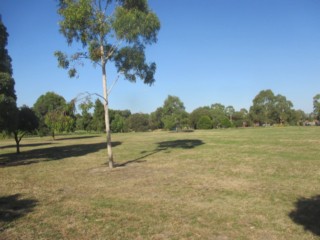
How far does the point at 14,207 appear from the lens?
27.6ft

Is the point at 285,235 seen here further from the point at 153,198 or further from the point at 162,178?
the point at 162,178

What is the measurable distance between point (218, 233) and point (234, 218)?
1004 mm

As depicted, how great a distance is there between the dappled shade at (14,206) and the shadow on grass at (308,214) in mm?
6673

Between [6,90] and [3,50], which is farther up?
[3,50]

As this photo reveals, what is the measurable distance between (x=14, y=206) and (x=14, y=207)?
12cm

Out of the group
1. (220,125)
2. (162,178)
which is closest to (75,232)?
(162,178)

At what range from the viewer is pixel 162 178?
12.1 m

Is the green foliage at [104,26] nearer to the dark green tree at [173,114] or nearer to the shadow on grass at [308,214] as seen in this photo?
the shadow on grass at [308,214]

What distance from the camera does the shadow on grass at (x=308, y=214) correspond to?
6288mm

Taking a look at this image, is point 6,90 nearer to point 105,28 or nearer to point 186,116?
point 105,28

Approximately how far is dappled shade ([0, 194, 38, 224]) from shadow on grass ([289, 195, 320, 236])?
263 inches

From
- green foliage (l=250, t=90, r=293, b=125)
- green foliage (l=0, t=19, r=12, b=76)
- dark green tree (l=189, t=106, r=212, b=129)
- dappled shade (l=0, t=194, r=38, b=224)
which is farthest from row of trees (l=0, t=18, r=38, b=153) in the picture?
green foliage (l=250, t=90, r=293, b=125)

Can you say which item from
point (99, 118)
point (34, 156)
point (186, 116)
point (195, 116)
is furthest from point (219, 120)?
point (34, 156)

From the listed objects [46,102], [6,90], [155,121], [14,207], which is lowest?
[14,207]
